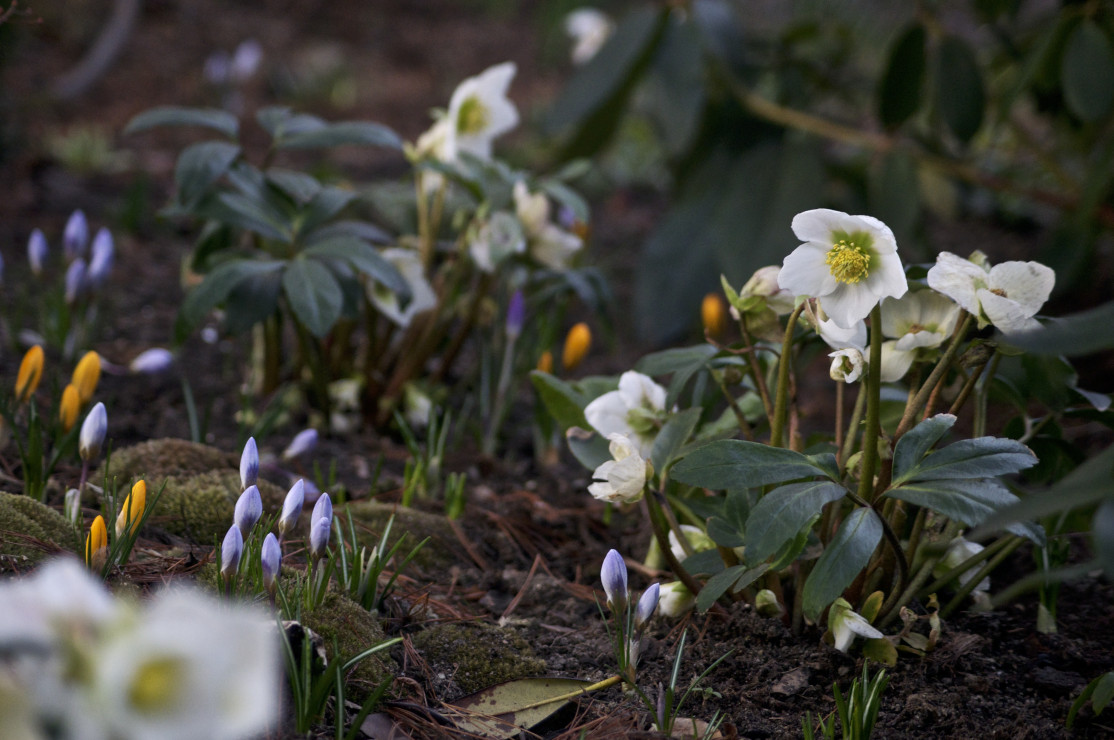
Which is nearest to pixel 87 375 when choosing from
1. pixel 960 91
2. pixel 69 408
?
pixel 69 408

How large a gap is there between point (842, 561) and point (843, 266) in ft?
1.05

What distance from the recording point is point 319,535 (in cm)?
98

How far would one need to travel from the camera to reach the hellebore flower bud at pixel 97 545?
941 mm

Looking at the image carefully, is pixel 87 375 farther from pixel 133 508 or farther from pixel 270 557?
pixel 270 557

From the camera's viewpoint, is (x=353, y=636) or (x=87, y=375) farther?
→ (x=87, y=375)

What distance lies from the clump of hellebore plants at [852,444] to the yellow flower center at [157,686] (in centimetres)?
58

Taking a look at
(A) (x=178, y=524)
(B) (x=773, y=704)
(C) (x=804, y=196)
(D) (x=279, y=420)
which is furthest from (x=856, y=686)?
(C) (x=804, y=196)

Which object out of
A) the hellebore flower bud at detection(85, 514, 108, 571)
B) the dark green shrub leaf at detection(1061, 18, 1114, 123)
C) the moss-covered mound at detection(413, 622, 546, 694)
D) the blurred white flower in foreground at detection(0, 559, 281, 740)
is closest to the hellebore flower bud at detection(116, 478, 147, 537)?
the hellebore flower bud at detection(85, 514, 108, 571)

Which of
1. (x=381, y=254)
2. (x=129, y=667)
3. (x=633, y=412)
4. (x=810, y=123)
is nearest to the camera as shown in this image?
(x=129, y=667)

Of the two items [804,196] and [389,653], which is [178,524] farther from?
[804,196]

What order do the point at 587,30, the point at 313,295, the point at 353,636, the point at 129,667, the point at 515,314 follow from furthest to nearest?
the point at 587,30
the point at 515,314
the point at 313,295
the point at 353,636
the point at 129,667

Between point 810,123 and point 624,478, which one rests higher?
point 810,123

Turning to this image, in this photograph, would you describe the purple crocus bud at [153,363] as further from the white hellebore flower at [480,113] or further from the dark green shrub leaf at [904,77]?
the dark green shrub leaf at [904,77]

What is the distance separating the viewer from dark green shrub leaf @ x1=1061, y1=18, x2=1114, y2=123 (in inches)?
64.9
